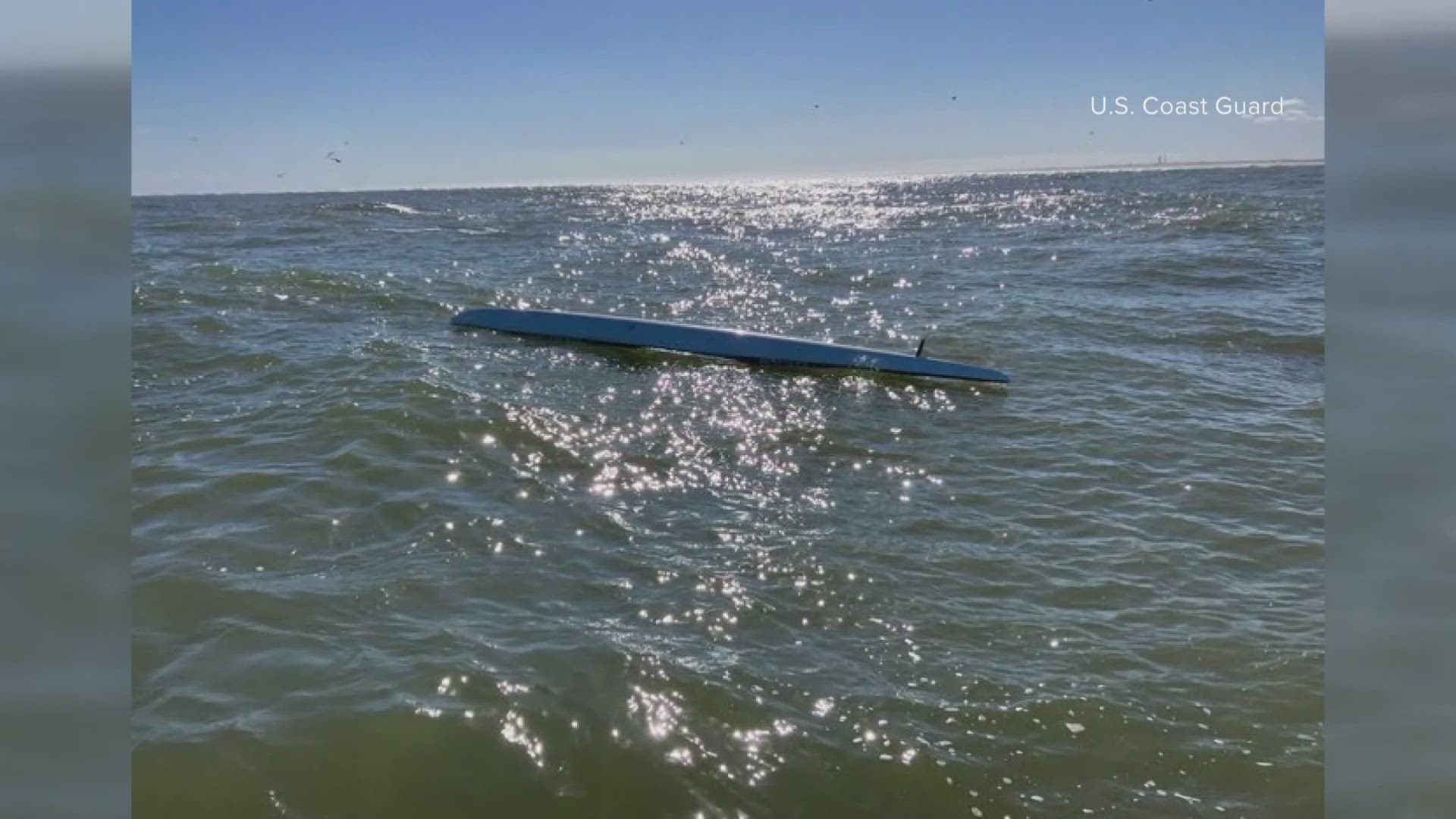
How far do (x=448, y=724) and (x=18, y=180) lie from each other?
3019 millimetres

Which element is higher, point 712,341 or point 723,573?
point 712,341

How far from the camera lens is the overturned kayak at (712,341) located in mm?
11711

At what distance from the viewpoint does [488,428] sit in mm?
9156

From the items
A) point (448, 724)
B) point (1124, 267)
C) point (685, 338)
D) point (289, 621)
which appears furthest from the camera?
point (1124, 267)

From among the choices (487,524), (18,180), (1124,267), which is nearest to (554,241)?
(1124,267)

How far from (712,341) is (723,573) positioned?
6.87 meters

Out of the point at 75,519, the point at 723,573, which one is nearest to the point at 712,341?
the point at 723,573

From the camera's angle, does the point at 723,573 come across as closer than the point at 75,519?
No

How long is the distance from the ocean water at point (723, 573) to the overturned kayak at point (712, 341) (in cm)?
31

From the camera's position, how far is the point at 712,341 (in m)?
12.9

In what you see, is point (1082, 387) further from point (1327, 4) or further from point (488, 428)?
Answer: point (1327, 4)

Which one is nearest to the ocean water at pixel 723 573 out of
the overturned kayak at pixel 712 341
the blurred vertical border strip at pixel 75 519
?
the overturned kayak at pixel 712 341

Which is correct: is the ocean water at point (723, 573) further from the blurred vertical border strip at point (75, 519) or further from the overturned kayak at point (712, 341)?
the blurred vertical border strip at point (75, 519)

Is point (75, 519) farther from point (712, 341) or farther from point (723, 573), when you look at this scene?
point (712, 341)
